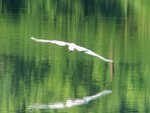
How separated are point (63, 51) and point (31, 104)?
11.3 m

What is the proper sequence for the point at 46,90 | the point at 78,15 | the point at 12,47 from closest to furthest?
the point at 46,90
the point at 12,47
the point at 78,15

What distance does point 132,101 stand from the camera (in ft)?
85.4

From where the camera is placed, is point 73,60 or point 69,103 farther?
point 73,60

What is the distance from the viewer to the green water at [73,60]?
25719 mm

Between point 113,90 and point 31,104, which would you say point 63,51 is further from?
point 31,104

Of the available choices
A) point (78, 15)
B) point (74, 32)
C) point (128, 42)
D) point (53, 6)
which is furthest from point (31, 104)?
point (53, 6)

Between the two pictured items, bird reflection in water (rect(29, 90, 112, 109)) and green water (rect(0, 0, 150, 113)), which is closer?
bird reflection in water (rect(29, 90, 112, 109))

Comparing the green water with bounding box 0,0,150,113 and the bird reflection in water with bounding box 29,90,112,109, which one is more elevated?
the green water with bounding box 0,0,150,113

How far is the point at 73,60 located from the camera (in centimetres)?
3303

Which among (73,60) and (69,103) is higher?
(73,60)

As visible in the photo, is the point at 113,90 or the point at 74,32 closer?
the point at 113,90

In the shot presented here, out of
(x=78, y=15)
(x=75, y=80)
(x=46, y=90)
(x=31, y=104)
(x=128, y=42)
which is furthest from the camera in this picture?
(x=78, y=15)

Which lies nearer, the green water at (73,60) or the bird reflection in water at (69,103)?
the bird reflection in water at (69,103)

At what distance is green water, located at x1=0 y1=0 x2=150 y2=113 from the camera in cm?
2572
